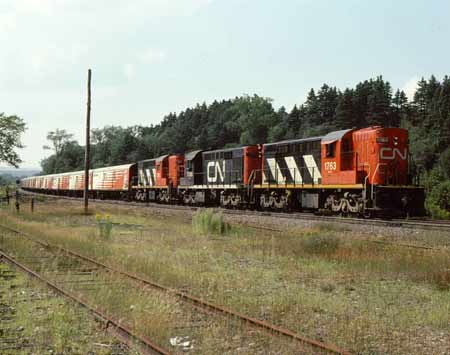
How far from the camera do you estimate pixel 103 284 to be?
8.98m

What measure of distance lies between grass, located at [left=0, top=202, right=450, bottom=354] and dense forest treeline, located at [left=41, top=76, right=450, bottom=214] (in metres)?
19.2

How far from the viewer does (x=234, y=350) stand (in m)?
5.54

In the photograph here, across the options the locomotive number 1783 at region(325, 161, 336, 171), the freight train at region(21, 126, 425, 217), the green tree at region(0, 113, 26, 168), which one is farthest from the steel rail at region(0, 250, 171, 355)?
the green tree at region(0, 113, 26, 168)

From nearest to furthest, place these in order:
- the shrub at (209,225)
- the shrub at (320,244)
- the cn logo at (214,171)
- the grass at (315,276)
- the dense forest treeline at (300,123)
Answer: the grass at (315,276)
the shrub at (320,244)
the shrub at (209,225)
the cn logo at (214,171)
the dense forest treeline at (300,123)

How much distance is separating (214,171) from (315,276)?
21.1 metres

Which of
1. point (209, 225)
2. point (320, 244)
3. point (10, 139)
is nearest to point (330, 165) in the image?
point (209, 225)

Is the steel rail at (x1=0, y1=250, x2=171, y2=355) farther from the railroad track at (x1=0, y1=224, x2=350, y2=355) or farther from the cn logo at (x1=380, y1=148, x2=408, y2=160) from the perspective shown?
the cn logo at (x1=380, y1=148, x2=408, y2=160)

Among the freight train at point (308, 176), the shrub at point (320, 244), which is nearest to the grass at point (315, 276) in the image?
the shrub at point (320, 244)

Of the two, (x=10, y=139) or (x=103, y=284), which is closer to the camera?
(x=103, y=284)

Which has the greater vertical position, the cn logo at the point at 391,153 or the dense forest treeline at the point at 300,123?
the dense forest treeline at the point at 300,123

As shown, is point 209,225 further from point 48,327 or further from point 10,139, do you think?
point 10,139

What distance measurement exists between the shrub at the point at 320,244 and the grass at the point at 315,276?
0.08 feet

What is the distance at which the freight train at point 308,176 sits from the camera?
19.8 metres

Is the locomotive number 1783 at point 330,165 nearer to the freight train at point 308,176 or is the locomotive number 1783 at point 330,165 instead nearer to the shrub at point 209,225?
the freight train at point 308,176
